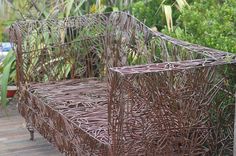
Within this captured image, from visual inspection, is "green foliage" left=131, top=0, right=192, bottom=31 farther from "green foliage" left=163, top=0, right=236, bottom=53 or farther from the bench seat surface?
"green foliage" left=163, top=0, right=236, bottom=53

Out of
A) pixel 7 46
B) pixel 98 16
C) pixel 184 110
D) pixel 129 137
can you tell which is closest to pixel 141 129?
pixel 129 137

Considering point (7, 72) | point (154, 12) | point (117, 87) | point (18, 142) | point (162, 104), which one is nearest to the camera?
point (117, 87)

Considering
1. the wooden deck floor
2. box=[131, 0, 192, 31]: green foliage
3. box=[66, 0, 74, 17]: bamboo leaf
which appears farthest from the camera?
box=[66, 0, 74, 17]: bamboo leaf

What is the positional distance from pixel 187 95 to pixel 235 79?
0.86ft

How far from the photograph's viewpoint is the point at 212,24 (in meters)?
2.46

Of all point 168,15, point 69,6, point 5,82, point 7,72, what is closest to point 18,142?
point 5,82

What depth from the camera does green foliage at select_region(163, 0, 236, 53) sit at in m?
2.40

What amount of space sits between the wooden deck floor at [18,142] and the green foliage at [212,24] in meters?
1.23

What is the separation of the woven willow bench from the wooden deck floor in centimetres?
12

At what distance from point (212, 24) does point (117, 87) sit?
78 cm

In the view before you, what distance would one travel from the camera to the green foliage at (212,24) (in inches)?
94.5

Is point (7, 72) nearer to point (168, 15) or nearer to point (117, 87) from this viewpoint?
point (168, 15)

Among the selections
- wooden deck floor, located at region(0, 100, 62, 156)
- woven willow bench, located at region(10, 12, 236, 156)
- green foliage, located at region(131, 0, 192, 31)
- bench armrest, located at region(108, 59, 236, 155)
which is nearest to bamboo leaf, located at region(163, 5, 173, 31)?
green foliage, located at region(131, 0, 192, 31)

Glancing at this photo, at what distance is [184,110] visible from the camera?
82.8 inches
